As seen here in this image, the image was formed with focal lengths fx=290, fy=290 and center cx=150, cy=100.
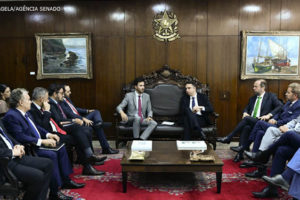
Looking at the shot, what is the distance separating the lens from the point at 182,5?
20.7 feet

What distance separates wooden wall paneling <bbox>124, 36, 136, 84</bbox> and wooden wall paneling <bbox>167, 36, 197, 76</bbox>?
801 mm

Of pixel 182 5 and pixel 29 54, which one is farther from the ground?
pixel 182 5

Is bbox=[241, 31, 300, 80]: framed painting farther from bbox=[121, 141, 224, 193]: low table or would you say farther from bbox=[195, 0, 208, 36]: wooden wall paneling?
bbox=[121, 141, 224, 193]: low table

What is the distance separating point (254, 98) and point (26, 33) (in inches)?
200

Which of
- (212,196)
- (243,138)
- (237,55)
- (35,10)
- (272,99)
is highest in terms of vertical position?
(35,10)

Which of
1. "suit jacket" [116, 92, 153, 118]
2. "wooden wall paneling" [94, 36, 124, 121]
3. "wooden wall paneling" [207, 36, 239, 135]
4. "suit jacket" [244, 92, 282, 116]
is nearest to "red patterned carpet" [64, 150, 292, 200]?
"suit jacket" [244, 92, 282, 116]

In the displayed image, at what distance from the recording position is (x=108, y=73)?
21.5 feet

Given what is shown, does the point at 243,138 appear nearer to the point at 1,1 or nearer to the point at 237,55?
the point at 237,55


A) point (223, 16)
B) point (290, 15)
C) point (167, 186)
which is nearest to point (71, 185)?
point (167, 186)

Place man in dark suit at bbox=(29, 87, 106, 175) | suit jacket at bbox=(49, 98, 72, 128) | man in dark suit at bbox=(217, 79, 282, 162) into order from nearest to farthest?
man in dark suit at bbox=(29, 87, 106, 175) < suit jacket at bbox=(49, 98, 72, 128) < man in dark suit at bbox=(217, 79, 282, 162)

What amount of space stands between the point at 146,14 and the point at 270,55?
2.83 m

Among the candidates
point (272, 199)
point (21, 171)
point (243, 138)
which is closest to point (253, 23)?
point (243, 138)

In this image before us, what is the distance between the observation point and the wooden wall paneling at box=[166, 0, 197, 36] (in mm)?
6301

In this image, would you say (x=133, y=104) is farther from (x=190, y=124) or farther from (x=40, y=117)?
(x=40, y=117)
